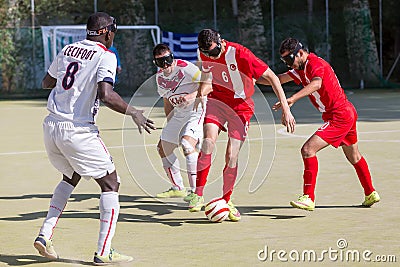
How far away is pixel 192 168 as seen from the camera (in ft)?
31.9

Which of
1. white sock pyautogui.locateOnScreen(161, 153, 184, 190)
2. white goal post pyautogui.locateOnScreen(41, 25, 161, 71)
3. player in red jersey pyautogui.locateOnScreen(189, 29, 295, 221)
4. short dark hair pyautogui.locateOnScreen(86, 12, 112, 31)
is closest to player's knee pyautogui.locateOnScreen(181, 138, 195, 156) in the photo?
white sock pyautogui.locateOnScreen(161, 153, 184, 190)

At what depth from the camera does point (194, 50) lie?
1199 inches

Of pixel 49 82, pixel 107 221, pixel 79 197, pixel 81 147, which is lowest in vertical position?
pixel 79 197

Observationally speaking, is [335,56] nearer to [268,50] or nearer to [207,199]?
[268,50]

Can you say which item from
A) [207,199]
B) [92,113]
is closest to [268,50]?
[207,199]

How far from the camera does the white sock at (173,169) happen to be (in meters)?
10.1

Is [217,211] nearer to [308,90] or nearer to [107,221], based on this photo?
[308,90]

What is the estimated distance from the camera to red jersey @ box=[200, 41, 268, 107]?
8.53m

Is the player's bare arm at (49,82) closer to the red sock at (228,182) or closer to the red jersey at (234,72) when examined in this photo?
the red jersey at (234,72)

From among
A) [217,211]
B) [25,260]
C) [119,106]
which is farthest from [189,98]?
[25,260]

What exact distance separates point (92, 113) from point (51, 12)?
28.2 m

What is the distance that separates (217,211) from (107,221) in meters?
1.79

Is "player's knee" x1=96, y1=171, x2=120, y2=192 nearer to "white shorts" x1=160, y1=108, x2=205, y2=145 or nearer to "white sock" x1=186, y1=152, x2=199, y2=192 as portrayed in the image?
"white sock" x1=186, y1=152, x2=199, y2=192

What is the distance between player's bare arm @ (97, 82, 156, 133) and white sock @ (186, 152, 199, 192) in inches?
A: 124
